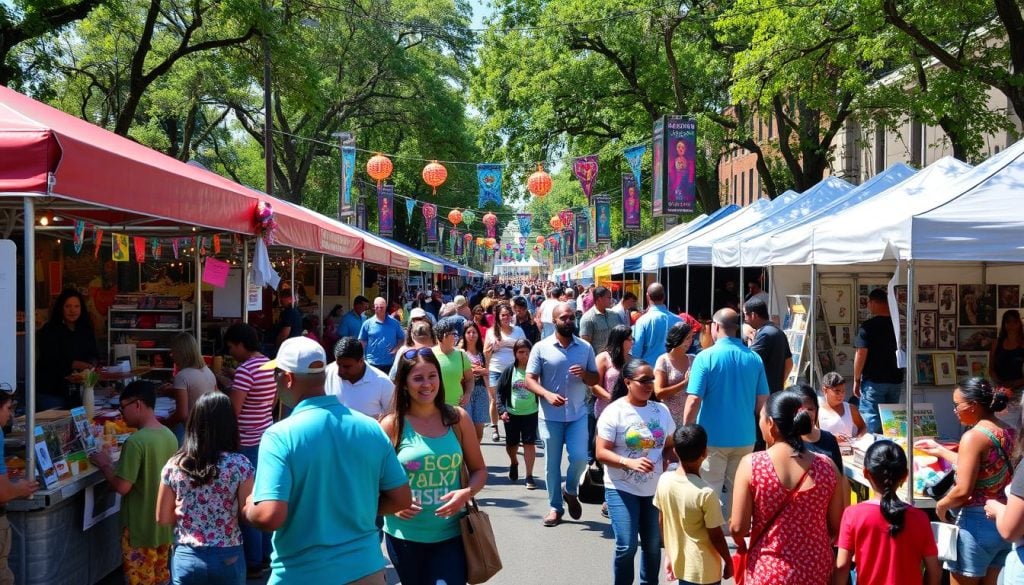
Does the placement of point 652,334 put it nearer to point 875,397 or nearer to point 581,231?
point 875,397

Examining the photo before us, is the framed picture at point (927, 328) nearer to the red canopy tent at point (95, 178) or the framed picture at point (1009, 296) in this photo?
the framed picture at point (1009, 296)

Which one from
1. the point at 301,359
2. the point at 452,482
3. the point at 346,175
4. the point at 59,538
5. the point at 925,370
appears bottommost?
the point at 59,538

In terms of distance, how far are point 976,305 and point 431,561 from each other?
22.8 feet

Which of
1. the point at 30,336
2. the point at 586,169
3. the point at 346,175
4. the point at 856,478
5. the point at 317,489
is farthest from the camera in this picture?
the point at 586,169

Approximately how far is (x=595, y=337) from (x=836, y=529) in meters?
5.97

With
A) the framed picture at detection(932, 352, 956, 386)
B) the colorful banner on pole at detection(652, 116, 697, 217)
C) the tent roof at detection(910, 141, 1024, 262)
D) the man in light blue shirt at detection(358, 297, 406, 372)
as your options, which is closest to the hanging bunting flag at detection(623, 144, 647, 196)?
the colorful banner on pole at detection(652, 116, 697, 217)

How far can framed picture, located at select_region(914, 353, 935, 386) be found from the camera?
8.47 metres

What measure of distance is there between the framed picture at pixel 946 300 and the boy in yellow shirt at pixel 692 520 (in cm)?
536

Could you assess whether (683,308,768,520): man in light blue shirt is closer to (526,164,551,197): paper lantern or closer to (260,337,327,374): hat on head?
(260,337,327,374): hat on head

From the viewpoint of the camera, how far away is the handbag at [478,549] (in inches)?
158

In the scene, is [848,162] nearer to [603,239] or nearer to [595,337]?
[603,239]

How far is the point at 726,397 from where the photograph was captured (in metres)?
6.34

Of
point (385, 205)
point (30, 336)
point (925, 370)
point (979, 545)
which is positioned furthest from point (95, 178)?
point (385, 205)

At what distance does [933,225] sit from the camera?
587cm
